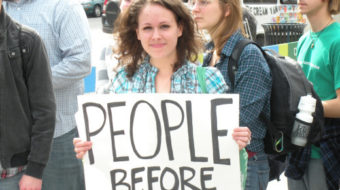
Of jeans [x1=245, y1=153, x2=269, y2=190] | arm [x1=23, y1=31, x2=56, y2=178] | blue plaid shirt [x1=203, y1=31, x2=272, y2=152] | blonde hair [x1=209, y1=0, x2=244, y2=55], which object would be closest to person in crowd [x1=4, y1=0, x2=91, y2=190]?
arm [x1=23, y1=31, x2=56, y2=178]

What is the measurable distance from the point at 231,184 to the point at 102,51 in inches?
67.2

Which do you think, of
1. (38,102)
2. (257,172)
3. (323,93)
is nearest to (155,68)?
(38,102)

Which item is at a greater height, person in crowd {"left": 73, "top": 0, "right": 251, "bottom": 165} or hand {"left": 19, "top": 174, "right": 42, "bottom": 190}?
person in crowd {"left": 73, "top": 0, "right": 251, "bottom": 165}

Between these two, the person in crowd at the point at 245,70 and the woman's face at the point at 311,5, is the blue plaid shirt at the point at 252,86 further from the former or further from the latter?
the woman's face at the point at 311,5

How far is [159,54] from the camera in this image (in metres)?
2.42

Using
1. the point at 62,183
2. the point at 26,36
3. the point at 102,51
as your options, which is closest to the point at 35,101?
the point at 26,36

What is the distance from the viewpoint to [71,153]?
3.35 metres

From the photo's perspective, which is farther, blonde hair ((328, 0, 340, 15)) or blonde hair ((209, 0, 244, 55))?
blonde hair ((328, 0, 340, 15))

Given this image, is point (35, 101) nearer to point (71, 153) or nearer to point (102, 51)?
point (71, 153)

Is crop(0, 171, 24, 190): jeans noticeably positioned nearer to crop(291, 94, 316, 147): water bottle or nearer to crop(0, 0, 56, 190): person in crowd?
crop(0, 0, 56, 190): person in crowd

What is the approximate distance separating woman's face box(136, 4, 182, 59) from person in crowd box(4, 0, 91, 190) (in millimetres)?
993

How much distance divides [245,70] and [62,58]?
130 cm

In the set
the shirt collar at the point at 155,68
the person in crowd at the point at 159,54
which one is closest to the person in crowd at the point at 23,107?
the person in crowd at the point at 159,54

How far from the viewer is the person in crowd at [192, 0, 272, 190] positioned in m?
2.71
